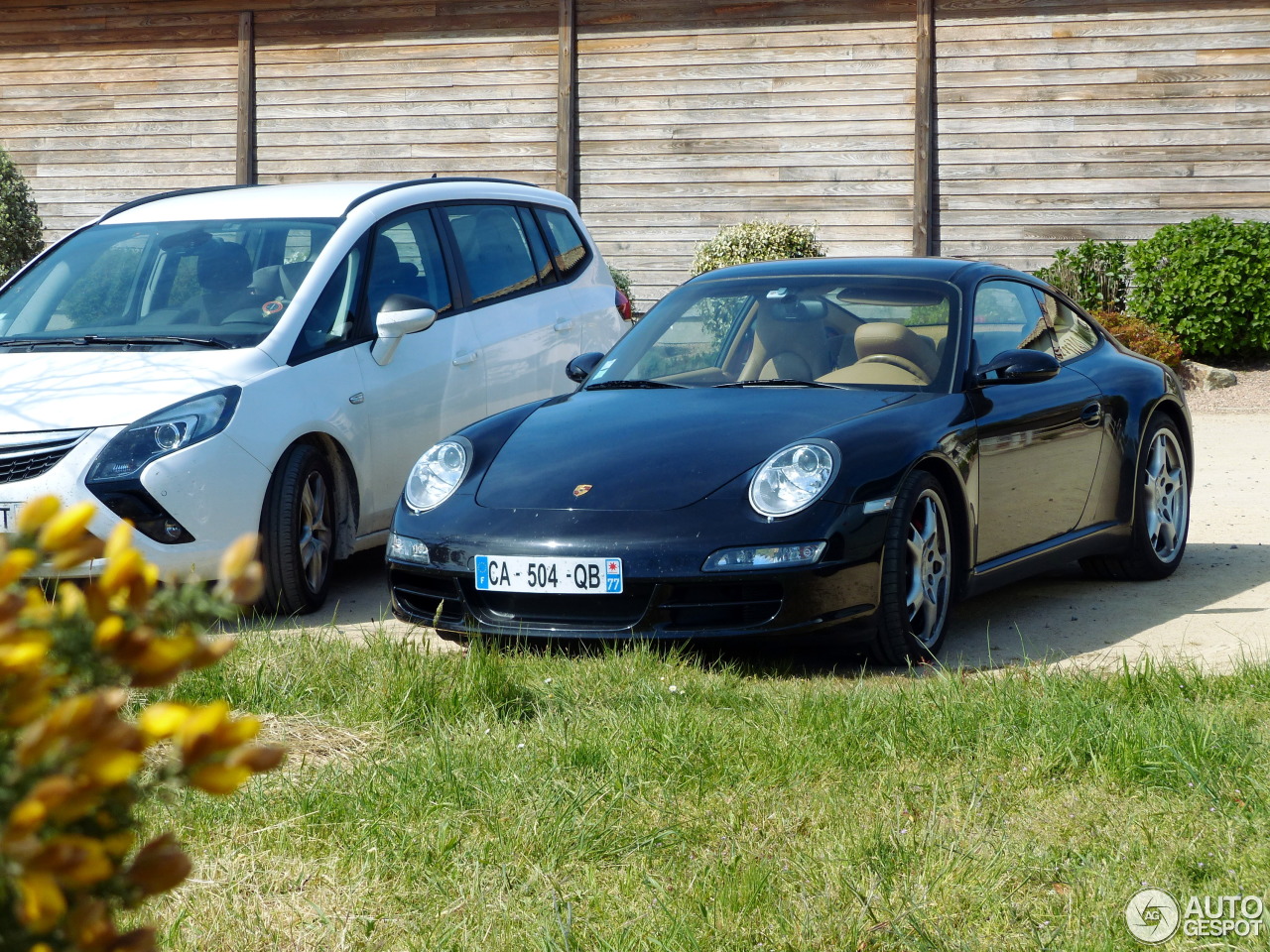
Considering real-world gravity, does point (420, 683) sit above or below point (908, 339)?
below

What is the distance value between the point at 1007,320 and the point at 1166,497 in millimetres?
1198

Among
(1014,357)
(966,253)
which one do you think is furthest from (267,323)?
(966,253)

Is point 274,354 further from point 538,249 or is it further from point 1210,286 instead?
point 1210,286

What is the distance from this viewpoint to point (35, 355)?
583cm

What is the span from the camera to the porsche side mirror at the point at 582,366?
610 cm

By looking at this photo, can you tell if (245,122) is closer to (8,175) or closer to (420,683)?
(8,175)

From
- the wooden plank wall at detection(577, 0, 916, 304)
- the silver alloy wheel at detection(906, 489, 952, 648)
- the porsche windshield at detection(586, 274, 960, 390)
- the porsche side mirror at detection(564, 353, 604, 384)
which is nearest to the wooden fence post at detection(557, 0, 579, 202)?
the wooden plank wall at detection(577, 0, 916, 304)

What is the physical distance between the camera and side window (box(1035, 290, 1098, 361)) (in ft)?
20.0


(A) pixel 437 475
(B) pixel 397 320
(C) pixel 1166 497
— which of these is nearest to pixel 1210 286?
(C) pixel 1166 497

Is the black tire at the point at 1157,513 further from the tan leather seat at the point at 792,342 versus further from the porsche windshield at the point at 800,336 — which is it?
the tan leather seat at the point at 792,342

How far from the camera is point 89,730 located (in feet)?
3.05

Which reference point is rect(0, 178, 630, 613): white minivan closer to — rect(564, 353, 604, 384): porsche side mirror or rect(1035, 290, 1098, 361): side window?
rect(564, 353, 604, 384): porsche side mirror

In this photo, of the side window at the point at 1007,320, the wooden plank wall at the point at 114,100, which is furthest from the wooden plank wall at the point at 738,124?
the side window at the point at 1007,320

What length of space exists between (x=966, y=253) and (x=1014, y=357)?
11427 mm
